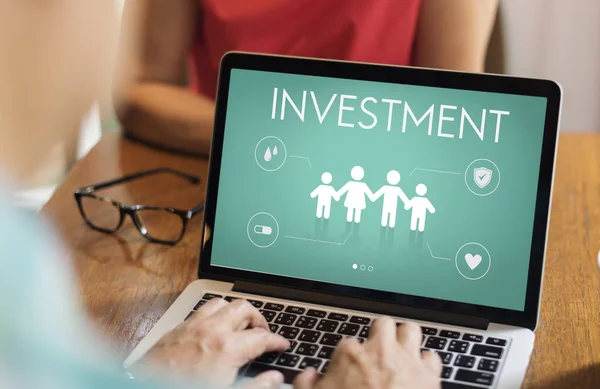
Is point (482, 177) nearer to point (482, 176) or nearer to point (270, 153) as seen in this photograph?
point (482, 176)

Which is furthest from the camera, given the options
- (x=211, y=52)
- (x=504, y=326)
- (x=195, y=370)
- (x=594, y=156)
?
(x=211, y=52)

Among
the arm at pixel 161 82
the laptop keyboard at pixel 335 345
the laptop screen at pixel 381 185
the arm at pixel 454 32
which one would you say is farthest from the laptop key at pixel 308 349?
the arm at pixel 454 32

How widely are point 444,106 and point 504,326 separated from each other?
0.25 m

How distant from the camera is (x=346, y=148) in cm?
85

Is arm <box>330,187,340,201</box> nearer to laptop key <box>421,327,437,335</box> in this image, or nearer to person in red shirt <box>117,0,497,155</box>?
laptop key <box>421,327,437,335</box>

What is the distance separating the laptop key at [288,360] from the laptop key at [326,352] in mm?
24

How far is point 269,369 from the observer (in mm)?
718

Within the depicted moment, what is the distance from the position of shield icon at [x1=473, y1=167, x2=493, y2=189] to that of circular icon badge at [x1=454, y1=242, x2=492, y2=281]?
0.22 feet

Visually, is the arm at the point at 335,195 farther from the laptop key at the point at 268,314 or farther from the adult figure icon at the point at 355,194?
the laptop key at the point at 268,314

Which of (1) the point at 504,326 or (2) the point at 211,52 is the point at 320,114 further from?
(2) the point at 211,52

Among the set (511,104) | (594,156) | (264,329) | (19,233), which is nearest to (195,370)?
(264,329)

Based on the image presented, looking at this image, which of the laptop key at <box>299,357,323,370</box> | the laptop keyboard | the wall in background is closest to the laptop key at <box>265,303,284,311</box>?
the laptop keyboard

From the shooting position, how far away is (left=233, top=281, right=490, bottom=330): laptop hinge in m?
0.79

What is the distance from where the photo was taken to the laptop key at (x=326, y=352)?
0.74 m
